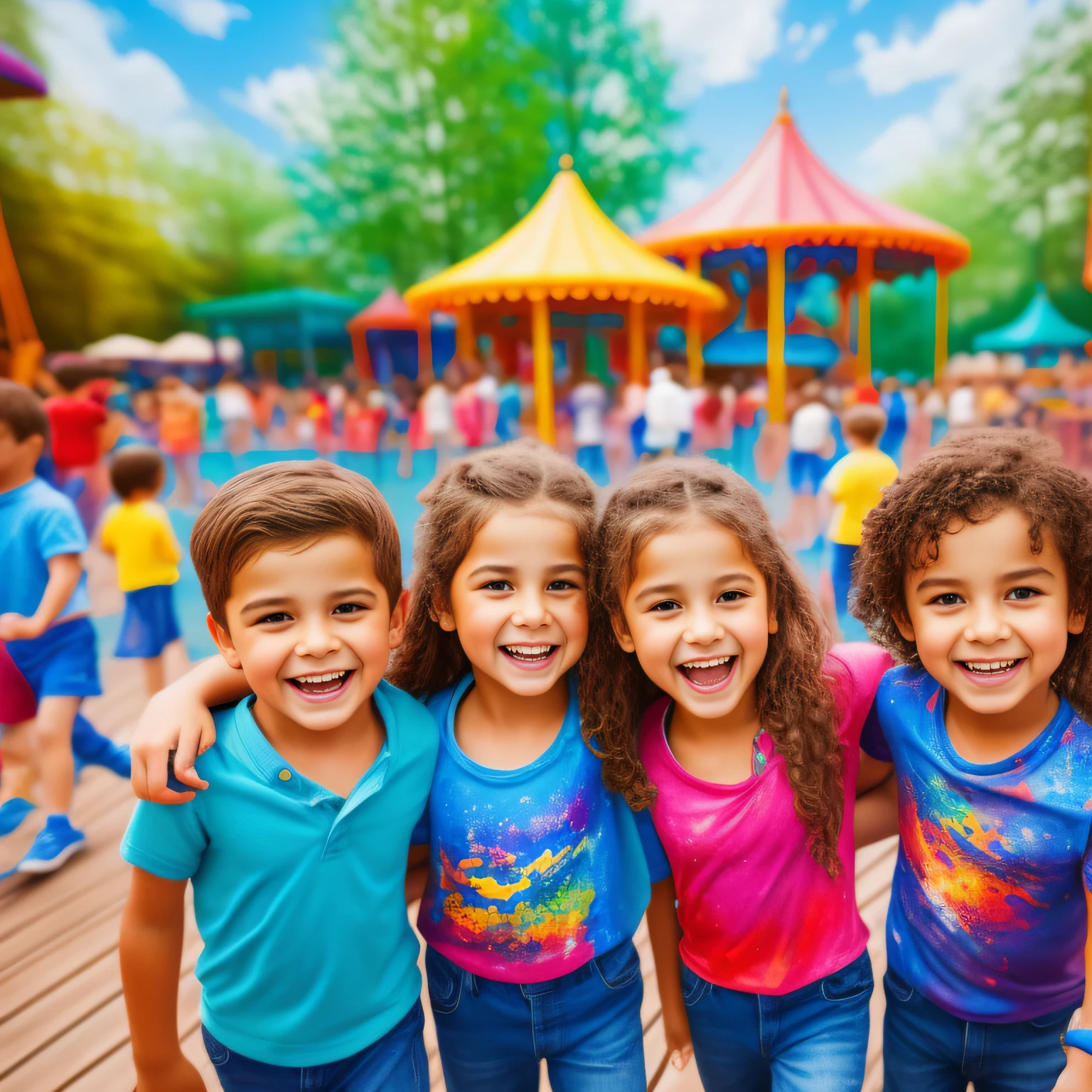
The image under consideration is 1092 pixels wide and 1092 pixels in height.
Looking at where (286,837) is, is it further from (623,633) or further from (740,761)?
(740,761)

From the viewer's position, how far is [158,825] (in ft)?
3.77

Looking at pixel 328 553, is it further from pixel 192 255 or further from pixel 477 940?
pixel 192 255

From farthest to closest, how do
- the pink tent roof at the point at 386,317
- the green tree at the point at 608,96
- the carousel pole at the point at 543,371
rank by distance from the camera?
1. the green tree at the point at 608,96
2. the pink tent roof at the point at 386,317
3. the carousel pole at the point at 543,371

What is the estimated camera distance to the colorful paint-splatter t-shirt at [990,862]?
1161 mm

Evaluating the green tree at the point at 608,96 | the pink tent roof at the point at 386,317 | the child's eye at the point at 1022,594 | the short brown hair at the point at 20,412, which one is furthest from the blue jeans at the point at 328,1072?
the green tree at the point at 608,96

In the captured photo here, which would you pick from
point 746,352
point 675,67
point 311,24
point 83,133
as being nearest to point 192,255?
point 83,133

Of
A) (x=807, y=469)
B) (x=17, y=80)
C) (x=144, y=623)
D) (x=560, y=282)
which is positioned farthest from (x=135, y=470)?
(x=17, y=80)

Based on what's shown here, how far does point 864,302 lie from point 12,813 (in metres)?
11.9

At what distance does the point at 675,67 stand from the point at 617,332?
11.0 meters

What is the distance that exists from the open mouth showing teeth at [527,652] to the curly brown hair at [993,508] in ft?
1.77

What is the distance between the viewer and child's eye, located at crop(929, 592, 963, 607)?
1.18 metres

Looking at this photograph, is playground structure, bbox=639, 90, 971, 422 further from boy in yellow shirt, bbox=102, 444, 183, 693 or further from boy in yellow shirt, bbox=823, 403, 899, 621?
boy in yellow shirt, bbox=102, 444, 183, 693

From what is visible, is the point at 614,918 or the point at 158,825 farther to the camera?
the point at 614,918

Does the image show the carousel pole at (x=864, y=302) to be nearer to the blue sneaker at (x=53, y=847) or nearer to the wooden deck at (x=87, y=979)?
the wooden deck at (x=87, y=979)
